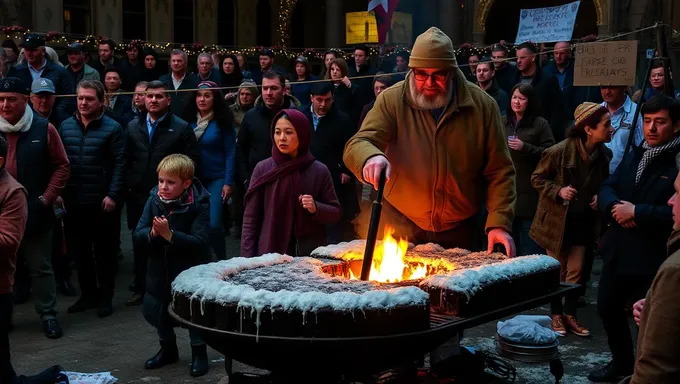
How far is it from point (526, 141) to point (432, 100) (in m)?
3.72

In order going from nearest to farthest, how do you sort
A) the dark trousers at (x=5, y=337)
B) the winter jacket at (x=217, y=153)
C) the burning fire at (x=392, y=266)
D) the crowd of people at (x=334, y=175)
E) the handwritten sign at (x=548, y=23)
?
1. the burning fire at (x=392, y=266)
2. the crowd of people at (x=334, y=175)
3. the dark trousers at (x=5, y=337)
4. the winter jacket at (x=217, y=153)
5. the handwritten sign at (x=548, y=23)

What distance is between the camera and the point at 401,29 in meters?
16.2

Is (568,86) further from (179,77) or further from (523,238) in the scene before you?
(179,77)

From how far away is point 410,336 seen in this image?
350cm

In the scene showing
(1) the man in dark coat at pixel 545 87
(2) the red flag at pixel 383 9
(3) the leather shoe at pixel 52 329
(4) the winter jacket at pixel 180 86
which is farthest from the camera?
(2) the red flag at pixel 383 9

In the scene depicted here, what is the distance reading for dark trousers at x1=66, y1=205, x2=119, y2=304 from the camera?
8055 mm

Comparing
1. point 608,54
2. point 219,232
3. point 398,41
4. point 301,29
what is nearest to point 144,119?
point 219,232

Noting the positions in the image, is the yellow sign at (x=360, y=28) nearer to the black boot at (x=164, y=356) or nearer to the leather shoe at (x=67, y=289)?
the leather shoe at (x=67, y=289)

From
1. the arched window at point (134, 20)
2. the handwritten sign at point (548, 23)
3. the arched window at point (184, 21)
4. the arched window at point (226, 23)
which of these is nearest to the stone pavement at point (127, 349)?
the handwritten sign at point (548, 23)

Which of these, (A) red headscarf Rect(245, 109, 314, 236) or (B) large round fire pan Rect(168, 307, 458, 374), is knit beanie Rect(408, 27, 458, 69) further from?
(A) red headscarf Rect(245, 109, 314, 236)

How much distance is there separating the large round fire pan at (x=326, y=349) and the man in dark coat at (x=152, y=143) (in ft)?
14.8

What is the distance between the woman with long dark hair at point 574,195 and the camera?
7336 mm

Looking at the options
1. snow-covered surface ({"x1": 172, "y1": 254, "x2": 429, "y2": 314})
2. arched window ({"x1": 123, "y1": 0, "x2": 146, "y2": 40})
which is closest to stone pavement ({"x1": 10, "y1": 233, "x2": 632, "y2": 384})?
snow-covered surface ({"x1": 172, "y1": 254, "x2": 429, "y2": 314})

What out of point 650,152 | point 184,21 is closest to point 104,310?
point 650,152
